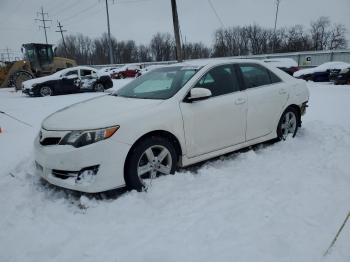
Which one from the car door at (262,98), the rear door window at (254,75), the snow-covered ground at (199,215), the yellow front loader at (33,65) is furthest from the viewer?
the yellow front loader at (33,65)

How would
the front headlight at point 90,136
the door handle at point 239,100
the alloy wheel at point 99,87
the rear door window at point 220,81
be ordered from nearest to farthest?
the front headlight at point 90,136
the rear door window at point 220,81
the door handle at point 239,100
the alloy wheel at point 99,87

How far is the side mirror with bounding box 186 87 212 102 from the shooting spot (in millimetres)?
3751

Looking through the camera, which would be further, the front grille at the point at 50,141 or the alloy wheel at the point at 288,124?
the alloy wheel at the point at 288,124

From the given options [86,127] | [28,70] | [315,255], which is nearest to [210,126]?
[86,127]

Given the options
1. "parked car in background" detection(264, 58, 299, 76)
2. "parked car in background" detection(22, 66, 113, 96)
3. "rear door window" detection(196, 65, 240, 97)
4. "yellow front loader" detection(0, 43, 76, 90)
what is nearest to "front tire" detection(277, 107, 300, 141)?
"rear door window" detection(196, 65, 240, 97)

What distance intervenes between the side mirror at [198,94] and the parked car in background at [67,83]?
45.0 feet

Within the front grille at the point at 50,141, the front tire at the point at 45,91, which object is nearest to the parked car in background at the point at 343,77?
the front tire at the point at 45,91

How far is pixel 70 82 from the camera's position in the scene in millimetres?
16031

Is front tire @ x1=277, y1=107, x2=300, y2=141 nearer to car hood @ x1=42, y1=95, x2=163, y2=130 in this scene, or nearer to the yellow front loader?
car hood @ x1=42, y1=95, x2=163, y2=130

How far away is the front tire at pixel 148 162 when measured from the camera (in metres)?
3.31

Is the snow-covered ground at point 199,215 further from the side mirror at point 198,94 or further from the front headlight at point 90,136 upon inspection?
the side mirror at point 198,94

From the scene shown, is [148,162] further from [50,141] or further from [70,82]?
[70,82]

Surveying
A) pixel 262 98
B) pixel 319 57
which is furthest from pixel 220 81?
pixel 319 57

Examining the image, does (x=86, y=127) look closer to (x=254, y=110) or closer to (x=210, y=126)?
(x=210, y=126)
